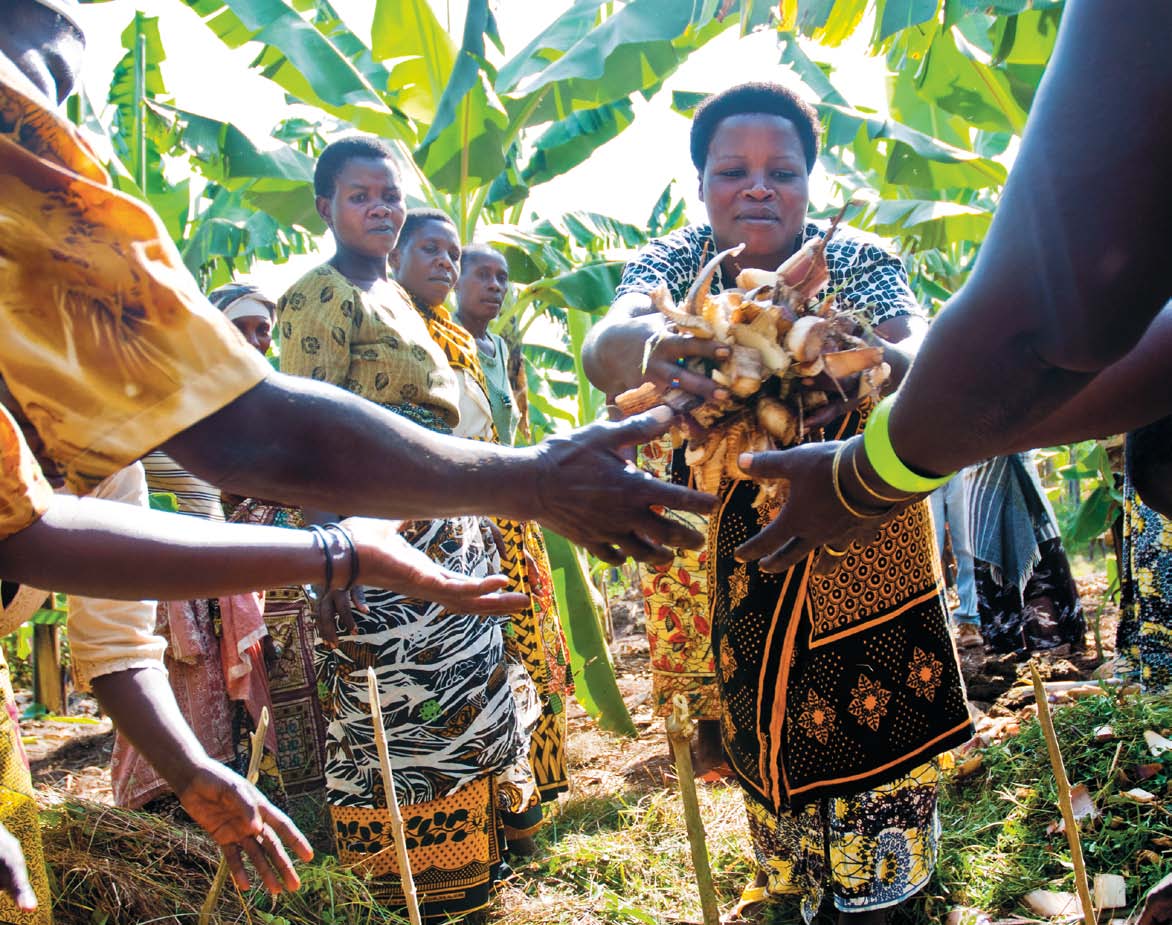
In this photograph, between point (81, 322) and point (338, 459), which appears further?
point (338, 459)

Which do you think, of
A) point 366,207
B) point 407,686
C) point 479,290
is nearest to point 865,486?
point 407,686

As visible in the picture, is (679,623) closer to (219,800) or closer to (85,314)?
(219,800)

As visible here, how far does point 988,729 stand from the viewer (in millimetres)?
3766

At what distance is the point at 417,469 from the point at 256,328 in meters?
3.07

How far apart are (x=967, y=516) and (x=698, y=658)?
3072 mm

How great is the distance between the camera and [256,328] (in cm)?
416

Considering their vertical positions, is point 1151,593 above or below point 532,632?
below

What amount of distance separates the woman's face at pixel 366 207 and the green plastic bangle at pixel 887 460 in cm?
204

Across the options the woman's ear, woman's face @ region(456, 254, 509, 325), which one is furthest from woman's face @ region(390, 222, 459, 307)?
woman's face @ region(456, 254, 509, 325)

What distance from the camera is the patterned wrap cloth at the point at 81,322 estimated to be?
3.79 ft

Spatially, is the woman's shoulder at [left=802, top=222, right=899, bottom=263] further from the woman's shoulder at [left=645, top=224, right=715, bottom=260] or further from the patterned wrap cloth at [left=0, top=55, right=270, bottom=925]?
the patterned wrap cloth at [left=0, top=55, right=270, bottom=925]

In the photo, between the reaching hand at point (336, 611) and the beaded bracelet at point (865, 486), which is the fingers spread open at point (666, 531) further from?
the reaching hand at point (336, 611)

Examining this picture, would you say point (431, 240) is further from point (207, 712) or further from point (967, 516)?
point (967, 516)

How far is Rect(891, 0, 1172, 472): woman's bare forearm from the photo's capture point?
3.14ft
